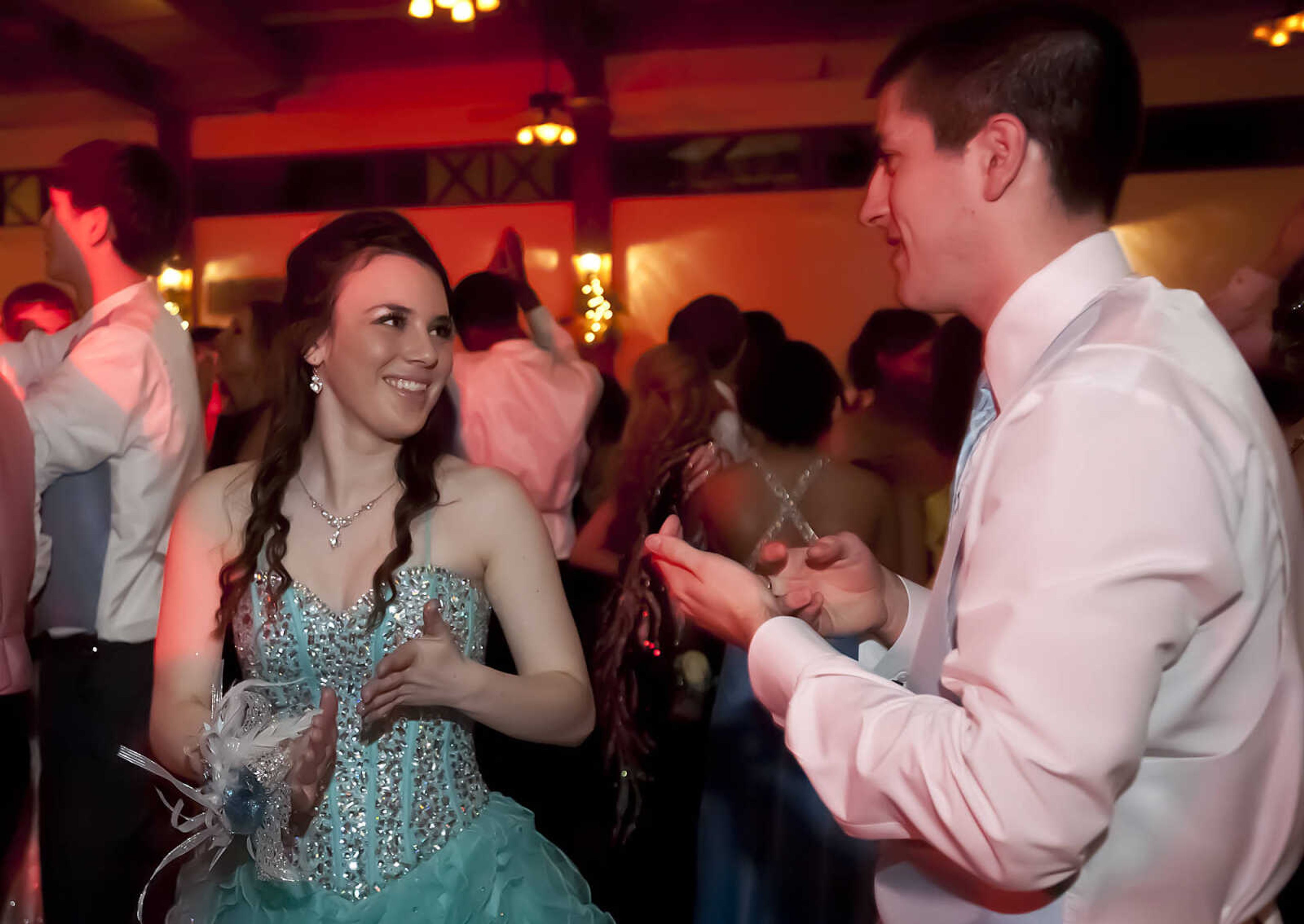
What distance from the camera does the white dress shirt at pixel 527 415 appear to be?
2.98m

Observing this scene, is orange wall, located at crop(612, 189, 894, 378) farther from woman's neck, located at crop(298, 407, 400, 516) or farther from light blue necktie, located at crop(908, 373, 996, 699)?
light blue necktie, located at crop(908, 373, 996, 699)

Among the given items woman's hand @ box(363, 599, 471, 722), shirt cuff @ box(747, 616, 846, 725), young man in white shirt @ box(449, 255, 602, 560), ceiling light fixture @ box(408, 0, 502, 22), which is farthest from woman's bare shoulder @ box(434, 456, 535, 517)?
ceiling light fixture @ box(408, 0, 502, 22)

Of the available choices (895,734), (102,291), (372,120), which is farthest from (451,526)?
(372,120)

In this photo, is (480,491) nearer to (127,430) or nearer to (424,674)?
(424,674)

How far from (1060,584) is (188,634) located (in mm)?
1179

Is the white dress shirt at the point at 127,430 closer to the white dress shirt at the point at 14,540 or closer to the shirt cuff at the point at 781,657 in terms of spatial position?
the white dress shirt at the point at 14,540

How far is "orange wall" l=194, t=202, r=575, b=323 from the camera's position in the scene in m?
7.96

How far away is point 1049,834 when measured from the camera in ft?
2.40

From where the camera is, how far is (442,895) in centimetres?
136

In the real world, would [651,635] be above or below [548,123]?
below

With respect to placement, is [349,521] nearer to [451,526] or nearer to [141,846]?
[451,526]

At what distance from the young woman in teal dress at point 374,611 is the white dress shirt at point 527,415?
4.52ft

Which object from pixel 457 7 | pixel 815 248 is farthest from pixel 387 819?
pixel 815 248

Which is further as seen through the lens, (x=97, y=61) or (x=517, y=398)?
(x=97, y=61)
